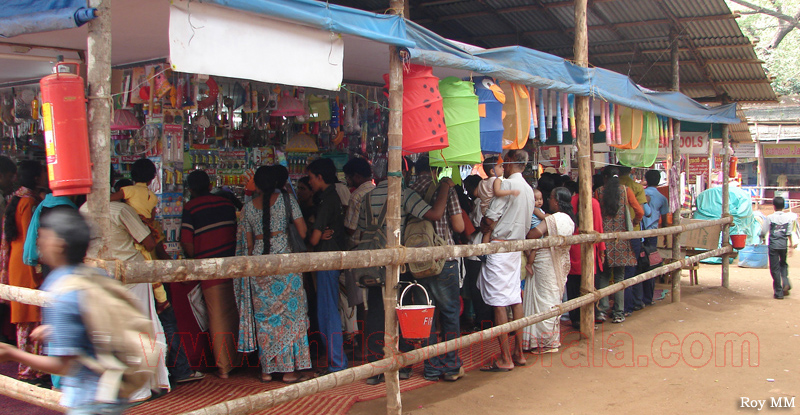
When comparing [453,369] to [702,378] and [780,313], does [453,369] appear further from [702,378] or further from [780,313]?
[780,313]

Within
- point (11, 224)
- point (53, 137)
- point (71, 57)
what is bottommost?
point (11, 224)

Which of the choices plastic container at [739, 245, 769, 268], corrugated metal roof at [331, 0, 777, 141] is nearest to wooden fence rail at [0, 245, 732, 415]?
corrugated metal roof at [331, 0, 777, 141]

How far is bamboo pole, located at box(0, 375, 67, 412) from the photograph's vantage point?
8.97ft

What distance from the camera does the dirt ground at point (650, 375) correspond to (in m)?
4.62

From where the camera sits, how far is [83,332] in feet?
6.74

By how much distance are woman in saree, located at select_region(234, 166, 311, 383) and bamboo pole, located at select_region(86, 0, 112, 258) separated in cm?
190

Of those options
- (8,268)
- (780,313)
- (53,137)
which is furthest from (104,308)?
(780,313)

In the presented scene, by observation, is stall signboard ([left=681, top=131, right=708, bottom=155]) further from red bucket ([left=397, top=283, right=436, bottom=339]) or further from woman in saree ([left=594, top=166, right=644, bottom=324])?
red bucket ([left=397, top=283, right=436, bottom=339])

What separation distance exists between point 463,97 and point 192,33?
7.06 feet

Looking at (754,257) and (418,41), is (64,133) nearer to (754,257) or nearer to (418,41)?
(418,41)

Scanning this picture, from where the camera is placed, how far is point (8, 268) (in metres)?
4.41

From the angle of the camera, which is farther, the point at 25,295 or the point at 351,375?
the point at 351,375

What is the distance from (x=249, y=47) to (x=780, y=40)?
95.5ft

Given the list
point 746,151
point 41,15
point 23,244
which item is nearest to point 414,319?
point 41,15
